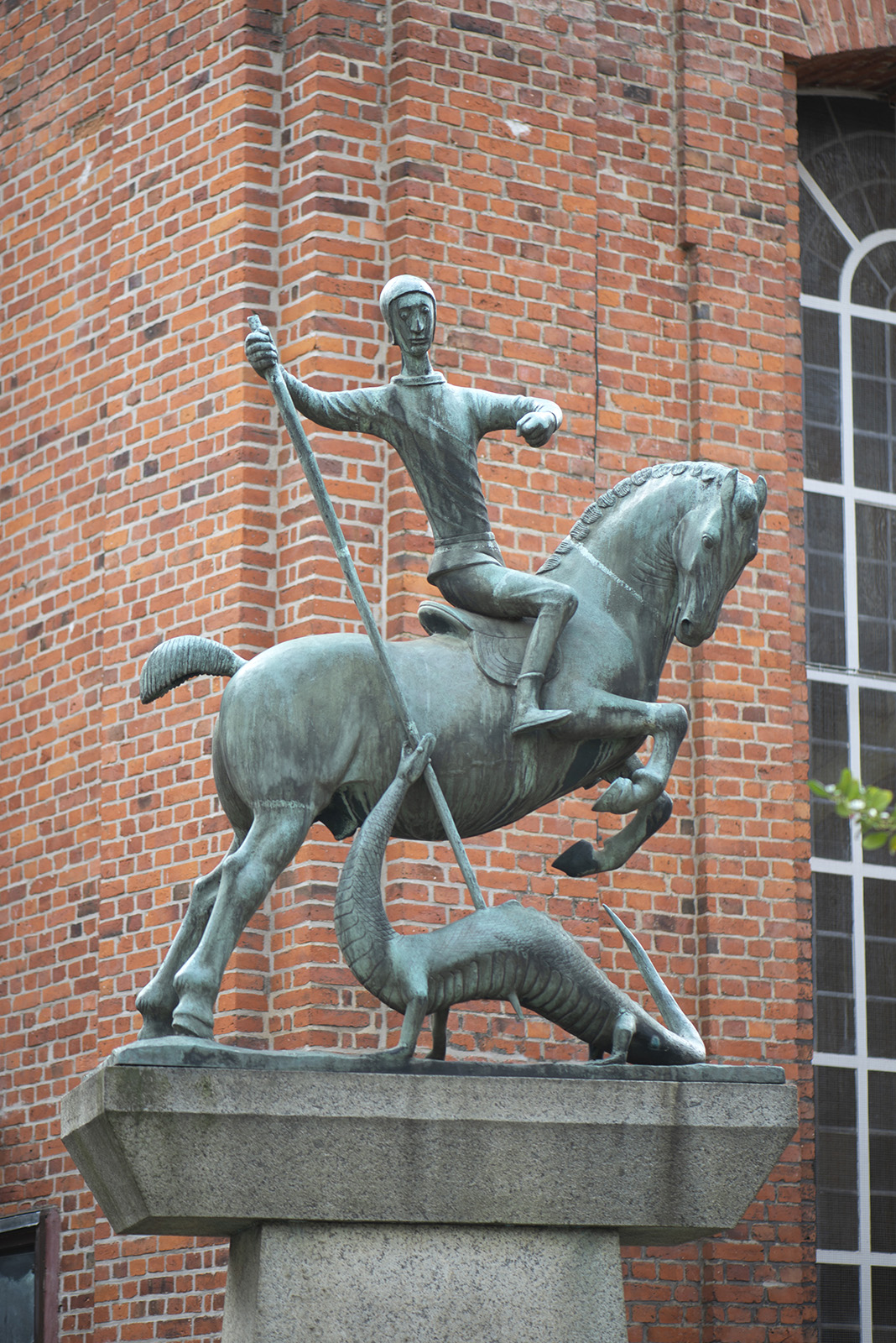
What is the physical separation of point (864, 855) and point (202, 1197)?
4997 millimetres

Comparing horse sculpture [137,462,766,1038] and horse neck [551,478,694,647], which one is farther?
horse neck [551,478,694,647]

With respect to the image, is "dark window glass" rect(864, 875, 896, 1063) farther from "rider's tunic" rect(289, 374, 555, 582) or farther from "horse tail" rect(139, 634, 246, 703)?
"horse tail" rect(139, 634, 246, 703)

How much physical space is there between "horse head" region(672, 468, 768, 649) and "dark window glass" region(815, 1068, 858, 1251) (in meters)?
3.95

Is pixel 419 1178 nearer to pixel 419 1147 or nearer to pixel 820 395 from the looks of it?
pixel 419 1147

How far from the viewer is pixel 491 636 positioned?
5.70 meters

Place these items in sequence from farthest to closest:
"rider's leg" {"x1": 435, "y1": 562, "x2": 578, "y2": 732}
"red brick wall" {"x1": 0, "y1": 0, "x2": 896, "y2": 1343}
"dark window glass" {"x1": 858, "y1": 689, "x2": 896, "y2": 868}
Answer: "dark window glass" {"x1": 858, "y1": 689, "x2": 896, "y2": 868} < "red brick wall" {"x1": 0, "y1": 0, "x2": 896, "y2": 1343} < "rider's leg" {"x1": 435, "y1": 562, "x2": 578, "y2": 732}

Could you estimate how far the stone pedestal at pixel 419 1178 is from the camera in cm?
512

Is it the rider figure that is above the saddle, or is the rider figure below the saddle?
above

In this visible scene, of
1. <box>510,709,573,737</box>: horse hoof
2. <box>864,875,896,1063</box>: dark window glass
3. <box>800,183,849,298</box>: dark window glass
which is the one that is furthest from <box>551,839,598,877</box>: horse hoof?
<box>800,183,849,298</box>: dark window glass

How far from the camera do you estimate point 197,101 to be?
29.4 feet

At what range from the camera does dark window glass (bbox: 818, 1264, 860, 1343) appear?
8.79 m

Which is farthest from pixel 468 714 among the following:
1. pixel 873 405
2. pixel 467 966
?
pixel 873 405

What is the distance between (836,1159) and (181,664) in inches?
179

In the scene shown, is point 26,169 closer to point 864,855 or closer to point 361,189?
point 361,189
